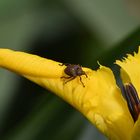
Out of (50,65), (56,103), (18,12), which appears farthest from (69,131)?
(18,12)

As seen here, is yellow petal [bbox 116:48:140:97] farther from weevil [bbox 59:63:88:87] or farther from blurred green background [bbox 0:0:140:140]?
blurred green background [bbox 0:0:140:140]

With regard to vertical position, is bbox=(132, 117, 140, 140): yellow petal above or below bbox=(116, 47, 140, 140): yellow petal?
below

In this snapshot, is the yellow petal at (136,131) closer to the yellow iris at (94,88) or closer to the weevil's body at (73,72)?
the yellow iris at (94,88)

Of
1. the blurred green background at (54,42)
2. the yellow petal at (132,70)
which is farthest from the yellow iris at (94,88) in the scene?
the blurred green background at (54,42)

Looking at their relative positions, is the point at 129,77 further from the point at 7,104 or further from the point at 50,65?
the point at 7,104

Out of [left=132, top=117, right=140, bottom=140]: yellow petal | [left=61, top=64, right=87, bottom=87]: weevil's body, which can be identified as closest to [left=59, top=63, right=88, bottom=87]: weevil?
[left=61, top=64, right=87, bottom=87]: weevil's body

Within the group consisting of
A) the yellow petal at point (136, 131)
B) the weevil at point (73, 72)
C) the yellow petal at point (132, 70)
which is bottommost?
the weevil at point (73, 72)

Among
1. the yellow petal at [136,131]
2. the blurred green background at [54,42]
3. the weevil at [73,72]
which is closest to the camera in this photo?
the yellow petal at [136,131]
